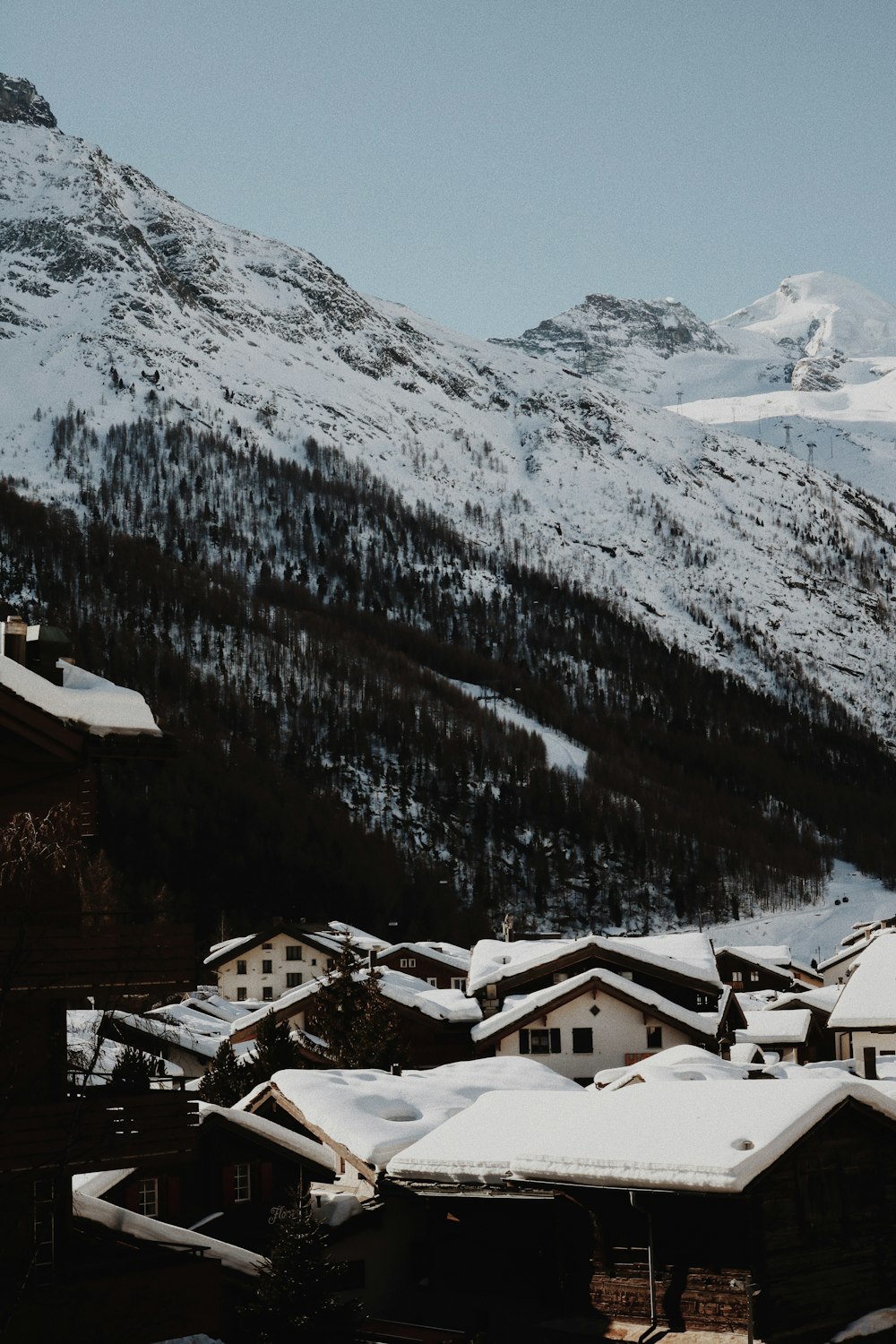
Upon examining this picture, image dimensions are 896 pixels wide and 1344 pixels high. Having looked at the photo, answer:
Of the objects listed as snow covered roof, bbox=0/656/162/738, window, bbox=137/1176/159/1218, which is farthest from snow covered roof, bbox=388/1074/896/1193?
snow covered roof, bbox=0/656/162/738

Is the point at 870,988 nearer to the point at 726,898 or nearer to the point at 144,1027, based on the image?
the point at 144,1027

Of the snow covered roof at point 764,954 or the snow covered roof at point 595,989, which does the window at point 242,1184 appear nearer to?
the snow covered roof at point 595,989

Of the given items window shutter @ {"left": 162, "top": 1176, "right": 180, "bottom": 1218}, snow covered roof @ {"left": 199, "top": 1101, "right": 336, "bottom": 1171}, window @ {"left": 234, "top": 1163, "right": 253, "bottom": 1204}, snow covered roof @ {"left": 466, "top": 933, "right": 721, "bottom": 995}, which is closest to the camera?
window shutter @ {"left": 162, "top": 1176, "right": 180, "bottom": 1218}

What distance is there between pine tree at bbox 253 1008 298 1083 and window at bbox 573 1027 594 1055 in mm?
12672

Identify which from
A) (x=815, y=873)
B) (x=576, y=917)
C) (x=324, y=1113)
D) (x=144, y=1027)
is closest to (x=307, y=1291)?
(x=324, y=1113)

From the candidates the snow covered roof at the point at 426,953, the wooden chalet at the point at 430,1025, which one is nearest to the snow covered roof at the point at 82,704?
the wooden chalet at the point at 430,1025

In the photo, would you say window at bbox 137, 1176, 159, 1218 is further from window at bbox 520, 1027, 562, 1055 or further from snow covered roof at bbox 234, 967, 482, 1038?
window at bbox 520, 1027, 562, 1055

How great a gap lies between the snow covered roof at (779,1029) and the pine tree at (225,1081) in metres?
25.4

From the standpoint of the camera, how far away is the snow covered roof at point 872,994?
146 feet

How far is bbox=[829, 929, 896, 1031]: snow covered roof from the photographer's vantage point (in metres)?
44.6

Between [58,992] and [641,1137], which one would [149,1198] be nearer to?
[641,1137]

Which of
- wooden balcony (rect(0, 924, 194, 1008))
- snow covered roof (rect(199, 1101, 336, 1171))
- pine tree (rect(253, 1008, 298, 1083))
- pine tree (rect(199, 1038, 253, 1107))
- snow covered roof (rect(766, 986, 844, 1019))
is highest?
wooden balcony (rect(0, 924, 194, 1008))

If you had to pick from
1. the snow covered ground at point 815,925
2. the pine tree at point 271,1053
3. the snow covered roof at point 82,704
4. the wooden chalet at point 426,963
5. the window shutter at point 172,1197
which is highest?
the snow covered ground at point 815,925

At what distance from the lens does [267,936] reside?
3583 inches
